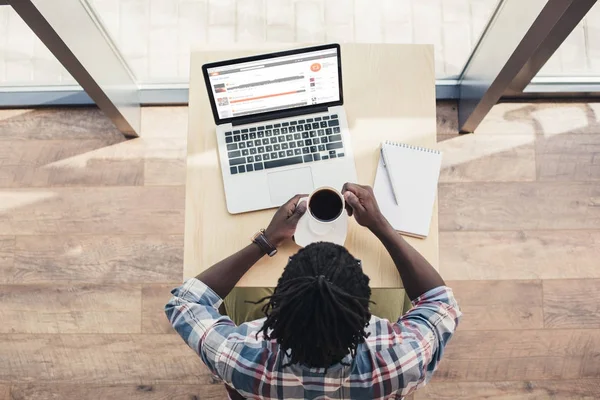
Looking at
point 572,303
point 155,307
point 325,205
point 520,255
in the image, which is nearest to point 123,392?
point 155,307

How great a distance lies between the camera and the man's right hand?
1.37 meters

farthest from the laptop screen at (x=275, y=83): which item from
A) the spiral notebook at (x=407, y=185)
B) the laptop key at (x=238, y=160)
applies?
the spiral notebook at (x=407, y=185)

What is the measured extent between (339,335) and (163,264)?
1.22 meters

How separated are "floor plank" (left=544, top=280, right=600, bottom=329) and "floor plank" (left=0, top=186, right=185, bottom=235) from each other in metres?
1.39

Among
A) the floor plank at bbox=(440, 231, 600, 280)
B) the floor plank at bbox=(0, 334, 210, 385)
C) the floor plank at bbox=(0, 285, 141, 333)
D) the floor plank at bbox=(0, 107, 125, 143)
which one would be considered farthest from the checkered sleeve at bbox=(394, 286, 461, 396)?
the floor plank at bbox=(0, 107, 125, 143)

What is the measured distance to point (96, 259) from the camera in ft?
7.02

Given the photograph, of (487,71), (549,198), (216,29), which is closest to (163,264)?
(216,29)

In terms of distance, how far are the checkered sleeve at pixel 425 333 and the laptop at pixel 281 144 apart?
0.37 meters

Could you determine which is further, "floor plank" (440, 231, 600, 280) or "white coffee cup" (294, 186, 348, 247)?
"floor plank" (440, 231, 600, 280)

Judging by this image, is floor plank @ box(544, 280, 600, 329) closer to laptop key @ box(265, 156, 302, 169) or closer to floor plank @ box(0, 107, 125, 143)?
→ laptop key @ box(265, 156, 302, 169)

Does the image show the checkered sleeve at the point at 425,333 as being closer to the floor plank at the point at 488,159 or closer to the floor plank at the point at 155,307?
the floor plank at the point at 488,159

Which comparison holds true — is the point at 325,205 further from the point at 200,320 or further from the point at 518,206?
the point at 518,206

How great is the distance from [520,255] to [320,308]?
1332 mm

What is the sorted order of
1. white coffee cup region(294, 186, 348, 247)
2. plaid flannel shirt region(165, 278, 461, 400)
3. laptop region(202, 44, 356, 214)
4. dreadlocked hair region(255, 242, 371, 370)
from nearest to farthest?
dreadlocked hair region(255, 242, 371, 370)
plaid flannel shirt region(165, 278, 461, 400)
white coffee cup region(294, 186, 348, 247)
laptop region(202, 44, 356, 214)
